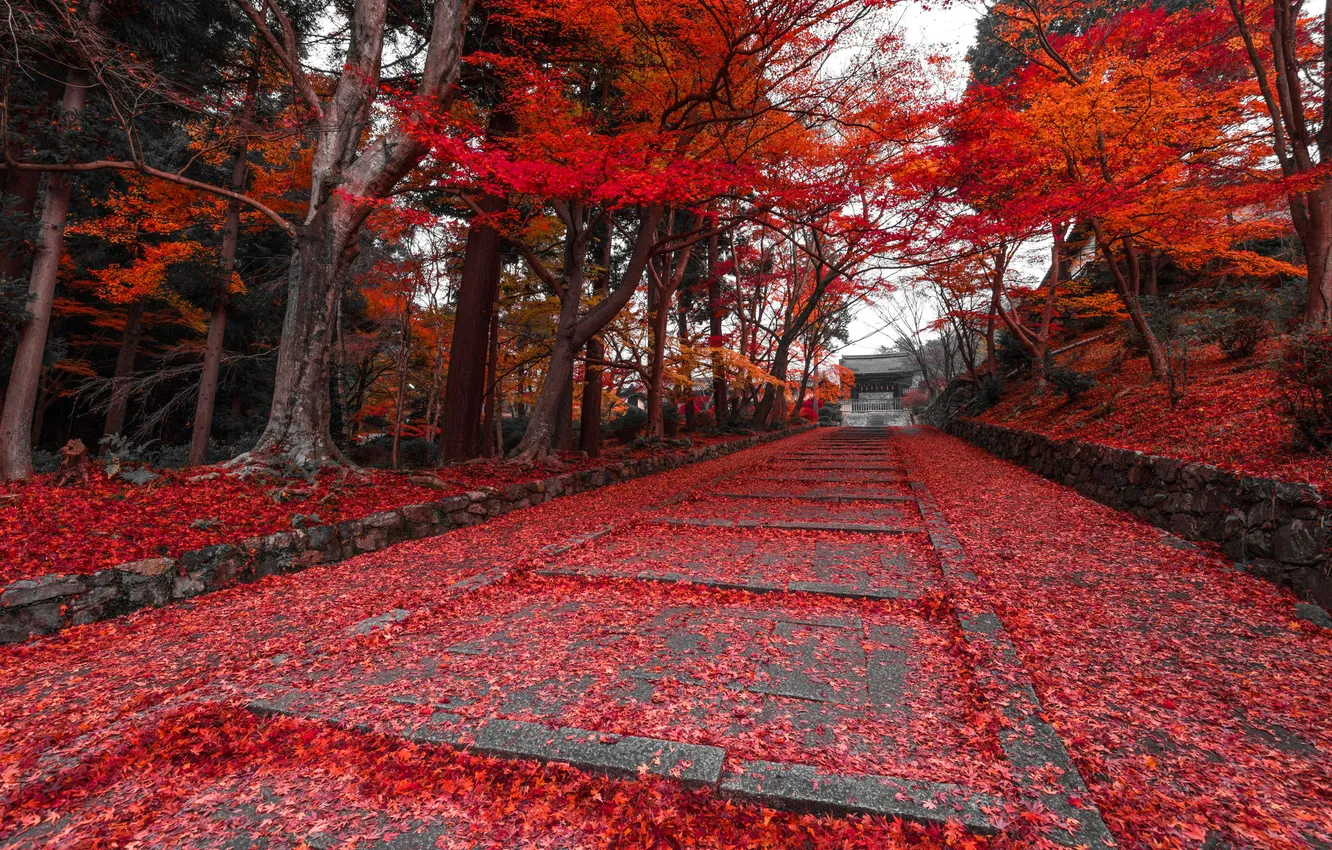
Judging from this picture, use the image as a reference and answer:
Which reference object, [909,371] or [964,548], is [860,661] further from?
[909,371]

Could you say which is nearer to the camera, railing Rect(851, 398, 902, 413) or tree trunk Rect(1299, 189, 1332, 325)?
tree trunk Rect(1299, 189, 1332, 325)

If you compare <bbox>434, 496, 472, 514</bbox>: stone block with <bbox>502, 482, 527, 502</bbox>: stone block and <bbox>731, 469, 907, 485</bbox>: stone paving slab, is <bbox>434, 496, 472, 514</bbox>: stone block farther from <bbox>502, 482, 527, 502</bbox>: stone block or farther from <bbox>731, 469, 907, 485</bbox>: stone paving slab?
<bbox>731, 469, 907, 485</bbox>: stone paving slab

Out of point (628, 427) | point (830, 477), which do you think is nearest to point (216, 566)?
point (830, 477)

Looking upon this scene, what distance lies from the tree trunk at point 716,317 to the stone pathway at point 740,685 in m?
11.9

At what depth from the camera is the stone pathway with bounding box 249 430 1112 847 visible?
172 centimetres

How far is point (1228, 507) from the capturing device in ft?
13.3

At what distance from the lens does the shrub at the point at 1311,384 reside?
3.83 meters

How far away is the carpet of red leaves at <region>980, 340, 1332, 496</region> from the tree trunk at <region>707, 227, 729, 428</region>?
792cm

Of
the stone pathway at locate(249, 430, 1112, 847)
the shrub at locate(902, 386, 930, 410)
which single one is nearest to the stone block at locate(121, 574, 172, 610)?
the stone pathway at locate(249, 430, 1112, 847)

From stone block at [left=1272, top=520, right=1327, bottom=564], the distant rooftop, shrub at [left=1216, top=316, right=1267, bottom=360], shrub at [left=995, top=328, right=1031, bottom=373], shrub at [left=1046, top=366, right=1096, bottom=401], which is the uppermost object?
the distant rooftop

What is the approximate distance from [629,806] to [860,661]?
139 cm

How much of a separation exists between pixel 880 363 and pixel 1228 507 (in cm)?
3776

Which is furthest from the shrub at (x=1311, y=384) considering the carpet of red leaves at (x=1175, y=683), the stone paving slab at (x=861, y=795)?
the stone paving slab at (x=861, y=795)

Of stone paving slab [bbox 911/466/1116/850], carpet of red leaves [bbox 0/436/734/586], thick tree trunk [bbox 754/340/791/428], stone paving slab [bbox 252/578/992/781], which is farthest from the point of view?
thick tree trunk [bbox 754/340/791/428]
